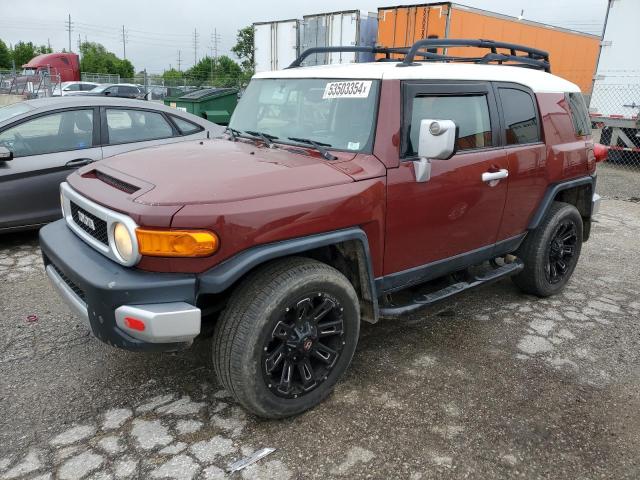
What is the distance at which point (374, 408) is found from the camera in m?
2.96

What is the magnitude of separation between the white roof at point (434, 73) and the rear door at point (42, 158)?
243 cm

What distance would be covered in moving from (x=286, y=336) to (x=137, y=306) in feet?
2.46

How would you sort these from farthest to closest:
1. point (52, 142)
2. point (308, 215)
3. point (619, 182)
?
point (619, 182) → point (52, 142) → point (308, 215)

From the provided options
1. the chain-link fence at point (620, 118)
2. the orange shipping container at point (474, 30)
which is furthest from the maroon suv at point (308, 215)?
the orange shipping container at point (474, 30)

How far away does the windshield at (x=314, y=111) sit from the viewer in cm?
312

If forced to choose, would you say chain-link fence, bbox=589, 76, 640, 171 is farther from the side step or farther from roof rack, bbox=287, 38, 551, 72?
the side step

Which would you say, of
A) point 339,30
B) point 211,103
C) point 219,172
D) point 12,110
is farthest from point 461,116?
point 339,30

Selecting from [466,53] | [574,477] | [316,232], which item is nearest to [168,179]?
[316,232]

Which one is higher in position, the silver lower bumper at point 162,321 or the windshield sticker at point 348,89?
the windshield sticker at point 348,89

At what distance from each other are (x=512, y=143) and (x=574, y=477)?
226cm

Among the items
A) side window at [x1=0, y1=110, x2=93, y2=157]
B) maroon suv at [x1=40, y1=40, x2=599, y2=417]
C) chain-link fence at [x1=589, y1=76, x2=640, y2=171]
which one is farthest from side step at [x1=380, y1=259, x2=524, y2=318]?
chain-link fence at [x1=589, y1=76, x2=640, y2=171]

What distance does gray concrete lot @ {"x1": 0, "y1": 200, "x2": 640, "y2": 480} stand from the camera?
253cm

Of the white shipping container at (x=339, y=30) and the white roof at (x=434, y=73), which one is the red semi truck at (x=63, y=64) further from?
the white roof at (x=434, y=73)

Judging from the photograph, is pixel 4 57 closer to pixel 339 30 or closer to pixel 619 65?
pixel 339 30
